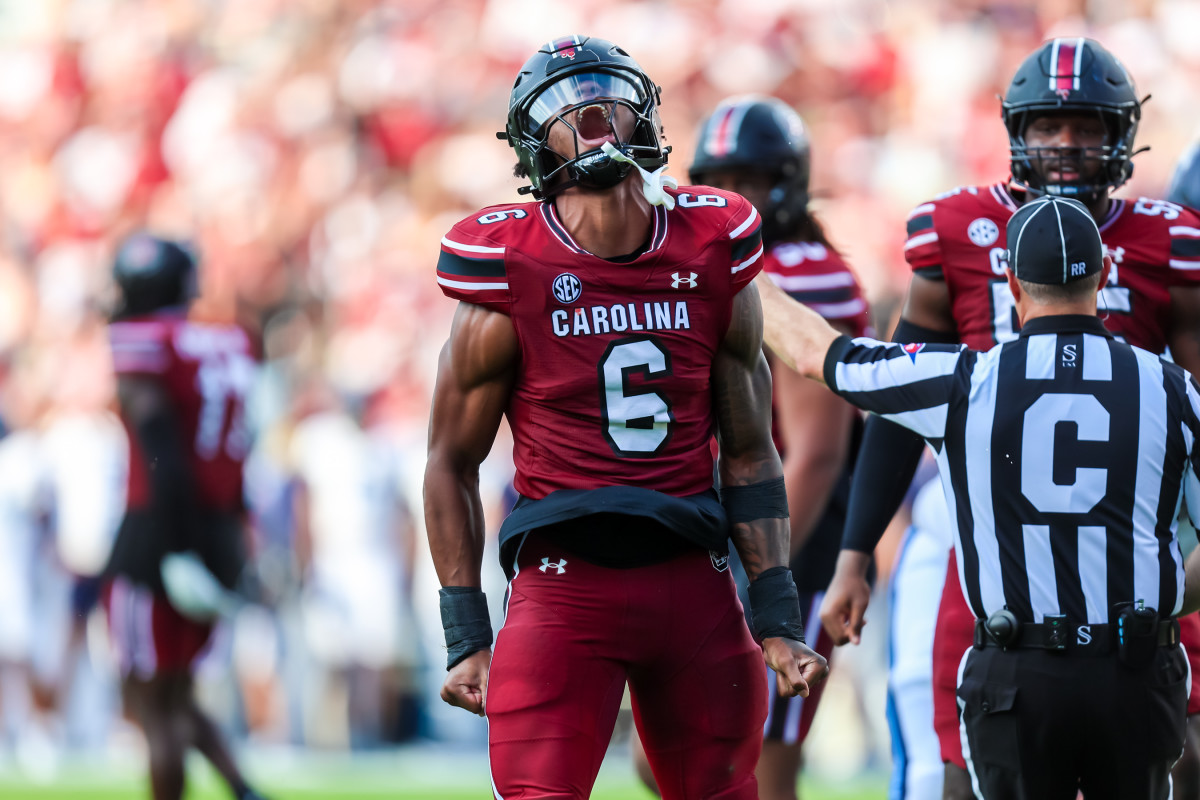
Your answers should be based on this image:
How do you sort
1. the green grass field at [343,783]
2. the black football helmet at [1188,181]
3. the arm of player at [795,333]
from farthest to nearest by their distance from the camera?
the green grass field at [343,783] < the black football helmet at [1188,181] < the arm of player at [795,333]

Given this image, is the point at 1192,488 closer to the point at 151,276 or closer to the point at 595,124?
the point at 595,124

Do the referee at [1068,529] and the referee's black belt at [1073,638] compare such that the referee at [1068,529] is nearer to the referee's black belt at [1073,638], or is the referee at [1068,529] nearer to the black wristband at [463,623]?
the referee's black belt at [1073,638]

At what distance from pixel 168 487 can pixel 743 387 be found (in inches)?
149

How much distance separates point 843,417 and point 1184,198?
1.64m

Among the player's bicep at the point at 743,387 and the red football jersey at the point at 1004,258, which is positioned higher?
the red football jersey at the point at 1004,258

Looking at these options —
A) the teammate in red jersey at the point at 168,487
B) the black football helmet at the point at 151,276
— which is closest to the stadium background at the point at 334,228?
the teammate in red jersey at the point at 168,487

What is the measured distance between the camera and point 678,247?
3357 mm

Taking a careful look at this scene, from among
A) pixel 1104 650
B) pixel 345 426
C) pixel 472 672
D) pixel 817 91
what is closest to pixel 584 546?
pixel 472 672

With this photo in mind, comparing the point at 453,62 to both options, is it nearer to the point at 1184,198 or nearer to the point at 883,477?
the point at 1184,198

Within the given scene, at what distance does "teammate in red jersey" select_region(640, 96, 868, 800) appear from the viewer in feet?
15.5

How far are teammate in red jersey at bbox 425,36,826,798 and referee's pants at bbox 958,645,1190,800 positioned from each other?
40cm

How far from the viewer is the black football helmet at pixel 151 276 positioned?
6.74m

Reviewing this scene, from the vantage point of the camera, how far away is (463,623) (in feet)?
11.1

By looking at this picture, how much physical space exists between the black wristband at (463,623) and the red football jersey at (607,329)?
0.25m
